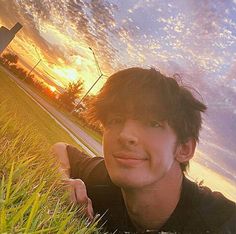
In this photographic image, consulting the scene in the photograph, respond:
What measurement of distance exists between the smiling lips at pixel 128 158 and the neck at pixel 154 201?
21 centimetres

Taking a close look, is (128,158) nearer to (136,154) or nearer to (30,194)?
(136,154)

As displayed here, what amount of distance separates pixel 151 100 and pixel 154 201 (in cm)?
48

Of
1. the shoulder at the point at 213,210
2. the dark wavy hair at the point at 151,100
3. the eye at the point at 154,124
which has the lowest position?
the shoulder at the point at 213,210

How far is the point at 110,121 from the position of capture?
155 centimetres

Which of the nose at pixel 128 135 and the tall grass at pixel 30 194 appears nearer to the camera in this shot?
the tall grass at pixel 30 194

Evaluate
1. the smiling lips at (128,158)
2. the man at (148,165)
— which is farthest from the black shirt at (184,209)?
the smiling lips at (128,158)

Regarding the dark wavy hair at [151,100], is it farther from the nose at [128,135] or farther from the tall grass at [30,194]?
the tall grass at [30,194]

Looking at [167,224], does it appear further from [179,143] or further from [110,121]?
[110,121]

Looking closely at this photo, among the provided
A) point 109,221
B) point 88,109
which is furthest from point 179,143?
point 88,109

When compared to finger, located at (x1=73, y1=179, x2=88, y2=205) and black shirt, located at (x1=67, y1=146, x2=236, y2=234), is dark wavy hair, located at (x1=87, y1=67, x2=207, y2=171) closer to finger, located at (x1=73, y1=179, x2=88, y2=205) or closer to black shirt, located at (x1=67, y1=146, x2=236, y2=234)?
black shirt, located at (x1=67, y1=146, x2=236, y2=234)

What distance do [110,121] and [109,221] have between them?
49 cm

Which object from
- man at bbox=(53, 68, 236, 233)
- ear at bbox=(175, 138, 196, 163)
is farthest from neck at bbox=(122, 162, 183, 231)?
ear at bbox=(175, 138, 196, 163)

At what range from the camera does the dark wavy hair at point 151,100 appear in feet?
5.19

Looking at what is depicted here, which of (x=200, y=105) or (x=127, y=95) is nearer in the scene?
(x=127, y=95)
